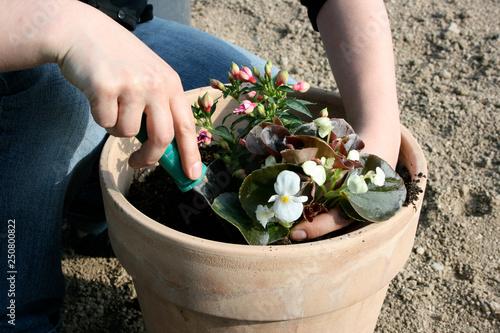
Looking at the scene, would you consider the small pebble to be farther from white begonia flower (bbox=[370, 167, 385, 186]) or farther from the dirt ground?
white begonia flower (bbox=[370, 167, 385, 186])

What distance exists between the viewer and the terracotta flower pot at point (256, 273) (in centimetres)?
74

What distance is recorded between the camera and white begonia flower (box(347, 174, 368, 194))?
77 cm

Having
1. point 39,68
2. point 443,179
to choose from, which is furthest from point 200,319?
point 443,179

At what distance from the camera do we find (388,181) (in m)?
0.85

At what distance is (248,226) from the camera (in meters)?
0.83

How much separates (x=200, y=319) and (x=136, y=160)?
293mm

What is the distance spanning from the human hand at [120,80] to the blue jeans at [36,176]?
0.37m

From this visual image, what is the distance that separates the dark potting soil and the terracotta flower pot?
0.09 m

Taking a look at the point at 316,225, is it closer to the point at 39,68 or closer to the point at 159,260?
the point at 159,260

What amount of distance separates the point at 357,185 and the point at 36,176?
755 mm

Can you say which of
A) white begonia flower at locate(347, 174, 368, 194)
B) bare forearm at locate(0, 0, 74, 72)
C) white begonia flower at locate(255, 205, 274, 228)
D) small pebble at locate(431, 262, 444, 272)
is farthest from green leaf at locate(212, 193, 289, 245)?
small pebble at locate(431, 262, 444, 272)

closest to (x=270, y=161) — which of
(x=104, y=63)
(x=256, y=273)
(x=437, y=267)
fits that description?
(x=256, y=273)

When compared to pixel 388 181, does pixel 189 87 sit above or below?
below

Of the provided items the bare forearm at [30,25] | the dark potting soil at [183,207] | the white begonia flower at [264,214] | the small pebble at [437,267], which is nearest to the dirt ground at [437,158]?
the small pebble at [437,267]
